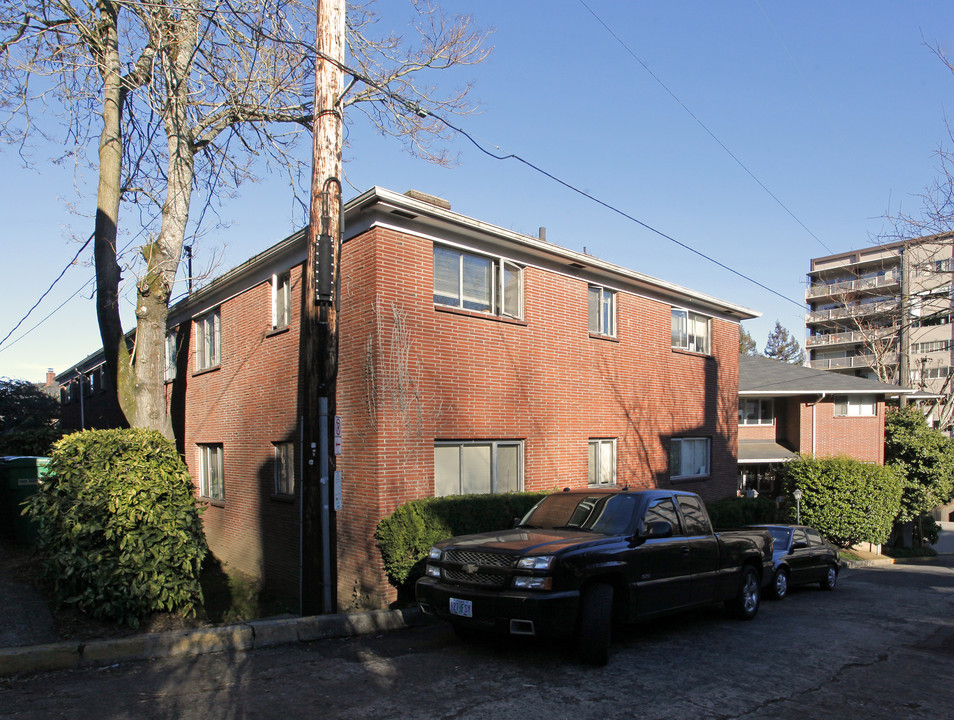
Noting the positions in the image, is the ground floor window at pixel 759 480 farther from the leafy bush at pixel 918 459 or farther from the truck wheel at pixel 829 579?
the truck wheel at pixel 829 579

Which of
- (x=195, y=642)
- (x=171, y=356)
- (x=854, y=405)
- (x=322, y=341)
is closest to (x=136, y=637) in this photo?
(x=195, y=642)

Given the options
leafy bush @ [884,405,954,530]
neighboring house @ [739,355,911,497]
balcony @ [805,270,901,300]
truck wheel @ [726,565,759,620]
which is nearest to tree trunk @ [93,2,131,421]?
truck wheel @ [726,565,759,620]

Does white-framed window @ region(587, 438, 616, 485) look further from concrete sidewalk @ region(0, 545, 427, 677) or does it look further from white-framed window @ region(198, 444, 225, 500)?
white-framed window @ region(198, 444, 225, 500)

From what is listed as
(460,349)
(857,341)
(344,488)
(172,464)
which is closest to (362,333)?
(460,349)

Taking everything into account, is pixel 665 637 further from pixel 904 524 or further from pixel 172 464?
pixel 904 524

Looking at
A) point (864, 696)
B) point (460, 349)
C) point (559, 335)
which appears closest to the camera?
point (864, 696)

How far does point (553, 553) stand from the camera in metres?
6.46

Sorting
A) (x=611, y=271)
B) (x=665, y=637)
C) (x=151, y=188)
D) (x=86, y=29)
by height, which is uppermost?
(x=86, y=29)

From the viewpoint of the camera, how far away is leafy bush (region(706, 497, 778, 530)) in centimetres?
1702

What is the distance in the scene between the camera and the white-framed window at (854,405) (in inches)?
1085

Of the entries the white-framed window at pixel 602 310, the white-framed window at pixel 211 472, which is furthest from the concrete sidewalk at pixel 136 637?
the white-framed window at pixel 602 310

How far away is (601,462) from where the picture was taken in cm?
1496

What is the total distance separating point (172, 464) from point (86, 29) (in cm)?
714

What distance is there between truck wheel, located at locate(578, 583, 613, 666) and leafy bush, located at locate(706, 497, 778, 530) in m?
10.9
